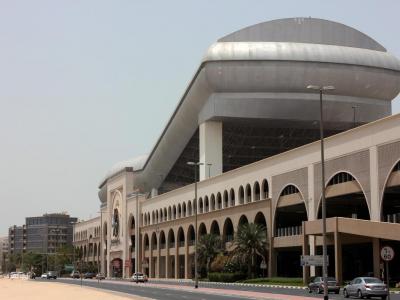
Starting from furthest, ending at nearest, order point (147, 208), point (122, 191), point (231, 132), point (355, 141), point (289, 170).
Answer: point (122, 191) → point (147, 208) → point (231, 132) → point (289, 170) → point (355, 141)

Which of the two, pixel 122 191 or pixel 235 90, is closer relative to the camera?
pixel 235 90

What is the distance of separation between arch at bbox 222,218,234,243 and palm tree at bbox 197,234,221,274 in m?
1.26

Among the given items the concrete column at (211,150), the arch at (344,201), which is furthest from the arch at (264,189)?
the concrete column at (211,150)

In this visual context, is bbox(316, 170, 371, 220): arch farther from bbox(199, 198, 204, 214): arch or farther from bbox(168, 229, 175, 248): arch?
bbox(168, 229, 175, 248): arch

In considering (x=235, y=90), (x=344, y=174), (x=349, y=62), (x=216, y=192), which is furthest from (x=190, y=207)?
(x=344, y=174)

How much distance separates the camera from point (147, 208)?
5089 inches

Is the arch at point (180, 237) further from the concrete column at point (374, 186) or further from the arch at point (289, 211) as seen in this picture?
the concrete column at point (374, 186)

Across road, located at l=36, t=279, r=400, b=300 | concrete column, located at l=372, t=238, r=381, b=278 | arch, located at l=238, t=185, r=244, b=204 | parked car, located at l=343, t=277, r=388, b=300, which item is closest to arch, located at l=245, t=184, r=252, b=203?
arch, located at l=238, t=185, r=244, b=204

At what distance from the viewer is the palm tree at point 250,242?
77500 millimetres

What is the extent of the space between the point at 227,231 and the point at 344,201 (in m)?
25.9

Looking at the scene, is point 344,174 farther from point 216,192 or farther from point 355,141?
point 216,192

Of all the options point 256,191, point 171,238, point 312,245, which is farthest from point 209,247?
point 171,238

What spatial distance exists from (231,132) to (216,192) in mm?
13248

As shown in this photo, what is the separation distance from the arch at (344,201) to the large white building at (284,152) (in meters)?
0.13
